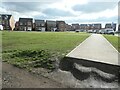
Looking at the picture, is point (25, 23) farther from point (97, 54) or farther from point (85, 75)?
point (85, 75)

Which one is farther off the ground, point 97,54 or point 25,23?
point 25,23

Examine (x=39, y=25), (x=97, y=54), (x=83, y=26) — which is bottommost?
(x=97, y=54)

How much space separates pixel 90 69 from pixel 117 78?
133cm

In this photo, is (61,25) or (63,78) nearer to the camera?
(63,78)

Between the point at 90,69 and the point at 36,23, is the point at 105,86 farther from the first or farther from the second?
the point at 36,23

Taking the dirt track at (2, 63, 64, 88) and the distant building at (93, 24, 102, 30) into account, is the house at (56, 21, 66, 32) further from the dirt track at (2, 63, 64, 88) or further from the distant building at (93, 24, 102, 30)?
A: the dirt track at (2, 63, 64, 88)

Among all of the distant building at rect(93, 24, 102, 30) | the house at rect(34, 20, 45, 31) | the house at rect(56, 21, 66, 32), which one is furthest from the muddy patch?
the distant building at rect(93, 24, 102, 30)

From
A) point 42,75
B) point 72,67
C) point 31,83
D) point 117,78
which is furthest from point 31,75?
point 117,78

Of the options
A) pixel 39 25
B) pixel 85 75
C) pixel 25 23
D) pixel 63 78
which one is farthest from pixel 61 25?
pixel 63 78

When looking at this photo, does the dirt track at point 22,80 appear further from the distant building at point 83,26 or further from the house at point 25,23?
the distant building at point 83,26

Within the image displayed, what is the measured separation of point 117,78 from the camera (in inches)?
283

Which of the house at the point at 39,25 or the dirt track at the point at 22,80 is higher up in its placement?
the house at the point at 39,25

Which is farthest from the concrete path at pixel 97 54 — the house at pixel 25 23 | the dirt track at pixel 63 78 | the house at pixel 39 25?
the house at pixel 25 23

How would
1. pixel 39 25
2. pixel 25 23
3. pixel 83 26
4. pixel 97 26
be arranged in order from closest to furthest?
1. pixel 25 23
2. pixel 39 25
3. pixel 97 26
4. pixel 83 26
